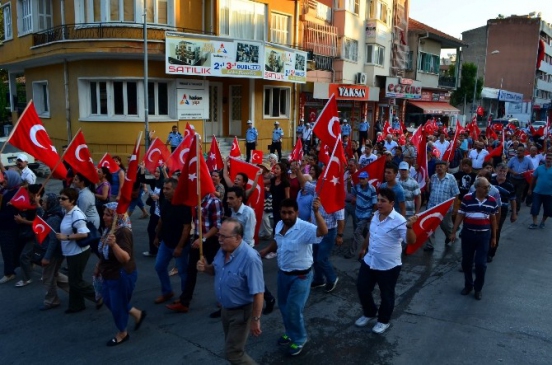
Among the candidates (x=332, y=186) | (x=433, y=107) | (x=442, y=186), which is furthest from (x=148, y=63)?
(x=433, y=107)

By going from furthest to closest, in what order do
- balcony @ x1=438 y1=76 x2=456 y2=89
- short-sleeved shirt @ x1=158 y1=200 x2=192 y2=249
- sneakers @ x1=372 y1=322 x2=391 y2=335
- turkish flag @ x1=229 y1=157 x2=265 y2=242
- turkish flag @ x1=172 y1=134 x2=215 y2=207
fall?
balcony @ x1=438 y1=76 x2=456 y2=89, turkish flag @ x1=229 y1=157 x2=265 y2=242, short-sleeved shirt @ x1=158 y1=200 x2=192 y2=249, turkish flag @ x1=172 y1=134 x2=215 y2=207, sneakers @ x1=372 y1=322 x2=391 y2=335

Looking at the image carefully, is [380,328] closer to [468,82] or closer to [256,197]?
[256,197]

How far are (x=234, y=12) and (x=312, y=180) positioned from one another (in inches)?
595

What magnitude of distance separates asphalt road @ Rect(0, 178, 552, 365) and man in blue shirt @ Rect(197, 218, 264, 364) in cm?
90

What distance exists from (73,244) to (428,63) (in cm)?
3768

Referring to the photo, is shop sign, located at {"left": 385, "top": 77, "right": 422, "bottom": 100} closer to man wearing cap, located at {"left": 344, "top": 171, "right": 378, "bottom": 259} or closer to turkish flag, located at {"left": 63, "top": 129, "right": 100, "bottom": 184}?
man wearing cap, located at {"left": 344, "top": 171, "right": 378, "bottom": 259}

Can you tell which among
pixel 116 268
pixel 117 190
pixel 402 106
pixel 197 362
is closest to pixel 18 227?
pixel 117 190

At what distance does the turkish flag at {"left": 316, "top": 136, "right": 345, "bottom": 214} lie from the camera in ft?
19.6

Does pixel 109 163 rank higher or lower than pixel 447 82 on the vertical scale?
lower

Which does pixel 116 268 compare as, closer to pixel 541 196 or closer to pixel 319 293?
pixel 319 293

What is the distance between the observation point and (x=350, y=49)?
96.0 ft

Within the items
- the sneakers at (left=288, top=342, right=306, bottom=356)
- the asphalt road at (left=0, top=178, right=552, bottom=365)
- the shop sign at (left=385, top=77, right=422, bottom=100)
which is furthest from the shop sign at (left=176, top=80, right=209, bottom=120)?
the shop sign at (left=385, top=77, right=422, bottom=100)

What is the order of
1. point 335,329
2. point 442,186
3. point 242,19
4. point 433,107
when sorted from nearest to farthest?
point 335,329 → point 442,186 → point 242,19 → point 433,107

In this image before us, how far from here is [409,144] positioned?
550 inches
